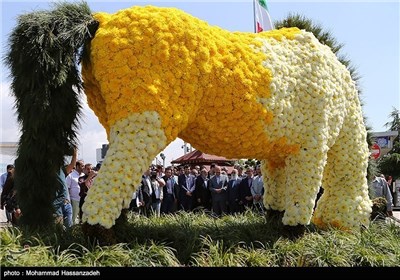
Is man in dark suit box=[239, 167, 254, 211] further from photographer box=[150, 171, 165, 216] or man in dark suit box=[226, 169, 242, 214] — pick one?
photographer box=[150, 171, 165, 216]

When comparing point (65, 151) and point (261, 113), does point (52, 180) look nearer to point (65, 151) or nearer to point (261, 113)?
point (65, 151)

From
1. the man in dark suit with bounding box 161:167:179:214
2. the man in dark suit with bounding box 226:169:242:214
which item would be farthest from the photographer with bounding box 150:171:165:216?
the man in dark suit with bounding box 226:169:242:214

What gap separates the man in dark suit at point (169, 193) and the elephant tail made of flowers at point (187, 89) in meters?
5.77

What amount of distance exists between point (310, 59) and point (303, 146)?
100cm

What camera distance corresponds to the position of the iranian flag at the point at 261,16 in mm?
10727

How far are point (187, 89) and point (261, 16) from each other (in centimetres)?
653

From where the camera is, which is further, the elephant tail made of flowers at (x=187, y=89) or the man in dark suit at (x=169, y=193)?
the man in dark suit at (x=169, y=193)

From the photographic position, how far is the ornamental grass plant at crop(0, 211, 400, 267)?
4.41 m

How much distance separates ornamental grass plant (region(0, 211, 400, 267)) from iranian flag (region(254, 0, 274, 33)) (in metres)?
5.50

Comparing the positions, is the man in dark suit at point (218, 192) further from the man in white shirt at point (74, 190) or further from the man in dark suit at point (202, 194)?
the man in white shirt at point (74, 190)

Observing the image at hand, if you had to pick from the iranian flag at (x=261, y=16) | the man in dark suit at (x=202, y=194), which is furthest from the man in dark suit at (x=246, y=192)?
the iranian flag at (x=261, y=16)
